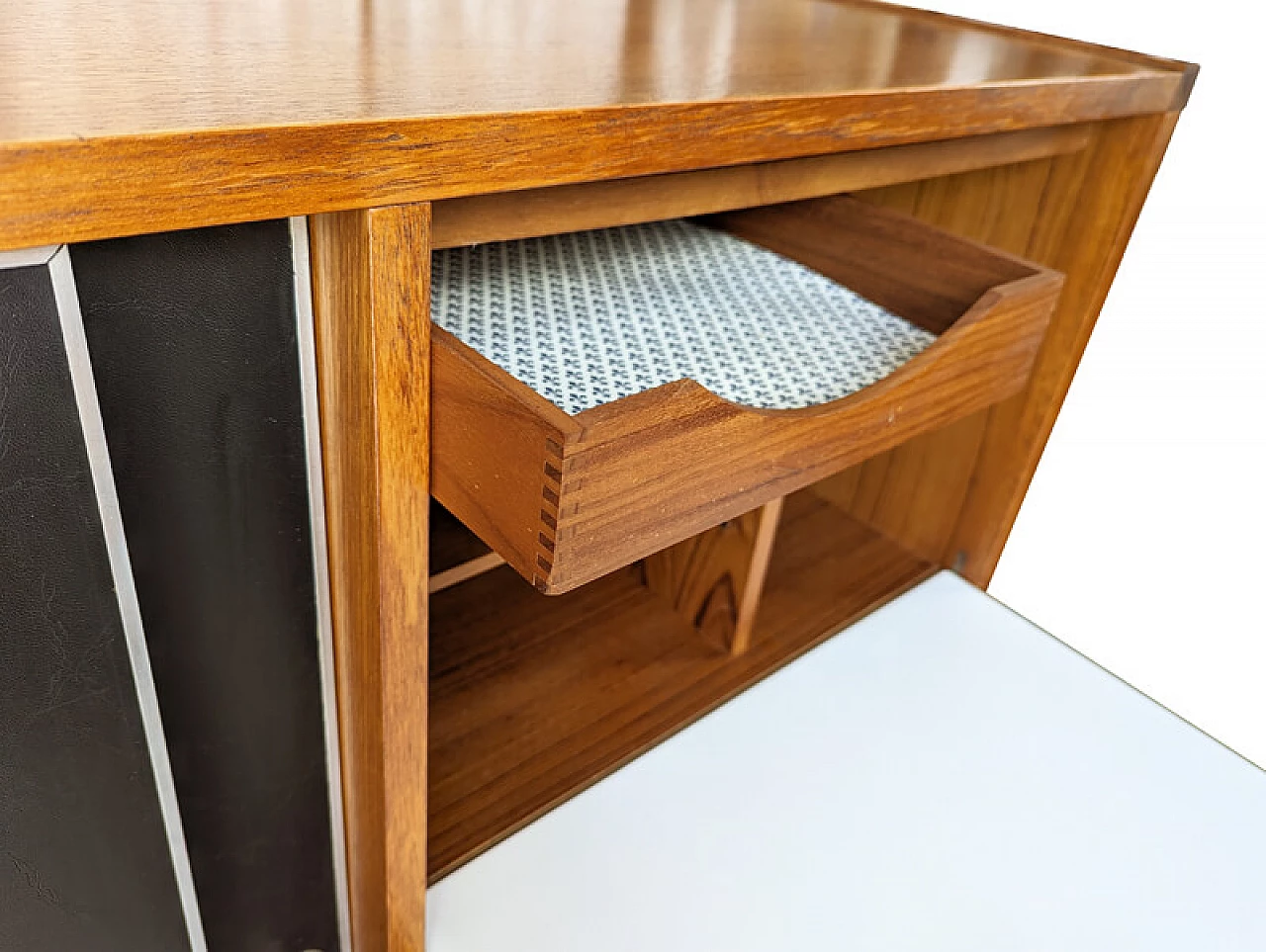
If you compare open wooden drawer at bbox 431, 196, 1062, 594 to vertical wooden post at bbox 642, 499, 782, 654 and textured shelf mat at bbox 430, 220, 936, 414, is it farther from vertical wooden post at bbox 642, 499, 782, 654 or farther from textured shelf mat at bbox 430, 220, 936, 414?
vertical wooden post at bbox 642, 499, 782, 654

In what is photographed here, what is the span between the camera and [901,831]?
0.81m

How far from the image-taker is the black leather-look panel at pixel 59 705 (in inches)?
16.2

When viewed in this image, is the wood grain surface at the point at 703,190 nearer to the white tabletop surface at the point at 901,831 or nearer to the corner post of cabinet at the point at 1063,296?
the corner post of cabinet at the point at 1063,296

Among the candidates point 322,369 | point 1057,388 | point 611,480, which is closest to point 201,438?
point 322,369

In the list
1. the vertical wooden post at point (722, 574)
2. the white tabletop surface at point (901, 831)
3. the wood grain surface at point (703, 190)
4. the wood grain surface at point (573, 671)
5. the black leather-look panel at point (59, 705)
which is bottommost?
the wood grain surface at point (573, 671)

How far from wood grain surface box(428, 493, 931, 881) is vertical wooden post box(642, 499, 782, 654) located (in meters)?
0.02

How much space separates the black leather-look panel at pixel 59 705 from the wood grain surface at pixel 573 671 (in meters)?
0.24

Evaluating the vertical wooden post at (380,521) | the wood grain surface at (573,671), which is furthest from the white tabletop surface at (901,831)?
the vertical wooden post at (380,521)

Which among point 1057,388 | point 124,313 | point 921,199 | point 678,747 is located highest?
point 124,313

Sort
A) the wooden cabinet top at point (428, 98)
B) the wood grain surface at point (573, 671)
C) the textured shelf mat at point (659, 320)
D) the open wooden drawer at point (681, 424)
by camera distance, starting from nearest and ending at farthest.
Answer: the wooden cabinet top at point (428, 98)
the open wooden drawer at point (681, 424)
the textured shelf mat at point (659, 320)
the wood grain surface at point (573, 671)

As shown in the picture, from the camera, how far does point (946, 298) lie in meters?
0.79

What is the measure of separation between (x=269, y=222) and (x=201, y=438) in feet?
0.33

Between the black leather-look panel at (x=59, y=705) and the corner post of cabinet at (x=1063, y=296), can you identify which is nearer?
the black leather-look panel at (x=59, y=705)

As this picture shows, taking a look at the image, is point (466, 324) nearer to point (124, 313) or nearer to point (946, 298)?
point (124, 313)
